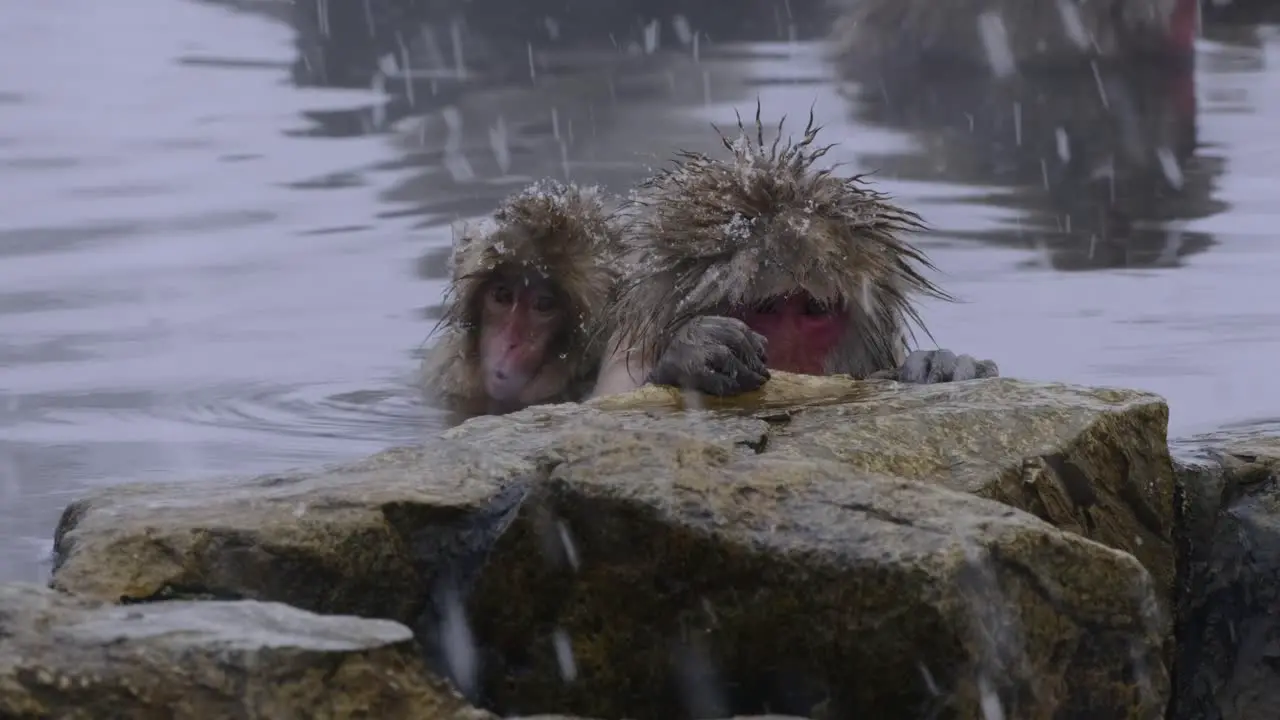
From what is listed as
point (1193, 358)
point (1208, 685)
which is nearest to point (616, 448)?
point (1208, 685)

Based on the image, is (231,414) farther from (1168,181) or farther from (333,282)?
(1168,181)

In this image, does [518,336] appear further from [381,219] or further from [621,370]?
[381,219]

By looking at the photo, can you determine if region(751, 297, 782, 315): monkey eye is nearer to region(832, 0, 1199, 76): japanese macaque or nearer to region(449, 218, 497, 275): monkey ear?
region(449, 218, 497, 275): monkey ear

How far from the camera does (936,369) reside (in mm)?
3473

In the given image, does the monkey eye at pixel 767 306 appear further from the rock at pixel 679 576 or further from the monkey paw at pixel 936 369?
the rock at pixel 679 576

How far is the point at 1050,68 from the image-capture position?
1240 cm

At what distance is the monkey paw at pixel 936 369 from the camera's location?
11.4ft

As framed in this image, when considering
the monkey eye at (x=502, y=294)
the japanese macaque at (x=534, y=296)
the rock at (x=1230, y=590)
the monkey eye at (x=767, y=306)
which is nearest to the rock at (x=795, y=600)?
the rock at (x=1230, y=590)

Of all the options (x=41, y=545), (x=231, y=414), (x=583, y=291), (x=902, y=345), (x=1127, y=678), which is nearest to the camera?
(x=1127, y=678)

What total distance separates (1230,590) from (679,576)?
1024 mm

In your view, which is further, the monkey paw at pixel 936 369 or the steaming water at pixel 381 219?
the steaming water at pixel 381 219

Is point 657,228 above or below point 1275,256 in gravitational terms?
above

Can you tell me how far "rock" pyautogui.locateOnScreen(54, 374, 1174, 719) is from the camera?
2.25m

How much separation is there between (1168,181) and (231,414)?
496cm
